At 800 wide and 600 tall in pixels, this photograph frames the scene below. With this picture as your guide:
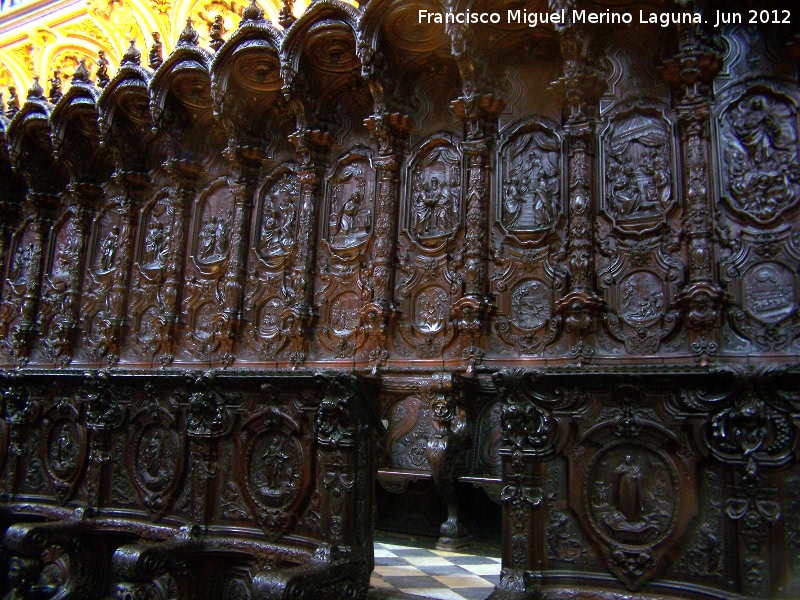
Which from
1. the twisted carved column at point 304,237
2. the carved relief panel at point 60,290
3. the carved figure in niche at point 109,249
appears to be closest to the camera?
the twisted carved column at point 304,237

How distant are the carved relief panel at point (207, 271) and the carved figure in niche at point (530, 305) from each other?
12.8 ft

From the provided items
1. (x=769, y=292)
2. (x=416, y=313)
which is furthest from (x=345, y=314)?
(x=769, y=292)

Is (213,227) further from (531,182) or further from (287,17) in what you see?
(531,182)

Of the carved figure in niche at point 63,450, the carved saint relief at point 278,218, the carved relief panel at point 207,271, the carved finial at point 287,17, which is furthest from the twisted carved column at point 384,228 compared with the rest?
the carved figure in niche at point 63,450

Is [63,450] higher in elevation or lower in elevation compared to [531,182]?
lower

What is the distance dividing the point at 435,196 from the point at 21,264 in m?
7.93

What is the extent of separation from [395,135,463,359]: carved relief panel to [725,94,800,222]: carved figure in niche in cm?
287

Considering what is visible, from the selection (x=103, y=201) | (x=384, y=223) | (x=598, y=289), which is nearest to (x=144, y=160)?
(x=103, y=201)

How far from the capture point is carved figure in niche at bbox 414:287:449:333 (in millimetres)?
7555

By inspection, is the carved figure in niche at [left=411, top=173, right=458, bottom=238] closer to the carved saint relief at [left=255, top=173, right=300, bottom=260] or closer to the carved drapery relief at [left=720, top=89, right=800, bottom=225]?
the carved saint relief at [left=255, top=173, right=300, bottom=260]

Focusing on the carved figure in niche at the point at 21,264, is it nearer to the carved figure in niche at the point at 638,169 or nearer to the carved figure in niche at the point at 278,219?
the carved figure in niche at the point at 278,219

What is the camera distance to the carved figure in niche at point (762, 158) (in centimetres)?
623

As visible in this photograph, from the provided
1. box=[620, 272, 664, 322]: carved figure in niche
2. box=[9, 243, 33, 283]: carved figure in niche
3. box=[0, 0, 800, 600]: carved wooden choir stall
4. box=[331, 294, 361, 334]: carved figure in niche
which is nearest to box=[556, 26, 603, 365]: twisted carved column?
box=[0, 0, 800, 600]: carved wooden choir stall

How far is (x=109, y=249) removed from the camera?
10617 millimetres
